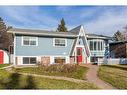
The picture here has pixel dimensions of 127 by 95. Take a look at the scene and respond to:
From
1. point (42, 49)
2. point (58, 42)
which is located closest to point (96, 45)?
point (58, 42)

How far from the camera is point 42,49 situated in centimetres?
2870

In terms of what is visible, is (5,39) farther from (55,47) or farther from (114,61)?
(114,61)

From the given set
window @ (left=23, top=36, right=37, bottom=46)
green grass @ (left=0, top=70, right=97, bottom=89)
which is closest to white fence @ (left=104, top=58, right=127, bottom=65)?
window @ (left=23, top=36, right=37, bottom=46)

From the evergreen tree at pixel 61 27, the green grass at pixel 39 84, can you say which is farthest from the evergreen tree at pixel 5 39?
the green grass at pixel 39 84

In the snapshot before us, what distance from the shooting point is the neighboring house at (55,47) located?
2747 cm

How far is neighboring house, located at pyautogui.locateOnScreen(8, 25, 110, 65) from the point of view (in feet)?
90.1

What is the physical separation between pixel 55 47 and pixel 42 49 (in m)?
1.76

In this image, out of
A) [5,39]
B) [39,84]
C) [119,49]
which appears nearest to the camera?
[39,84]

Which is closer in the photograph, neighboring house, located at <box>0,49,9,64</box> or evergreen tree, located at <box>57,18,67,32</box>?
neighboring house, located at <box>0,49,9,64</box>

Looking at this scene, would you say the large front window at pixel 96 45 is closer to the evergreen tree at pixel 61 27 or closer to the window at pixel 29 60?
the window at pixel 29 60

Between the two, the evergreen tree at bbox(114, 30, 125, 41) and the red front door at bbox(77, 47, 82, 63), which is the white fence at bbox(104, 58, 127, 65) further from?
the evergreen tree at bbox(114, 30, 125, 41)

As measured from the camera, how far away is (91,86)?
46.9ft
